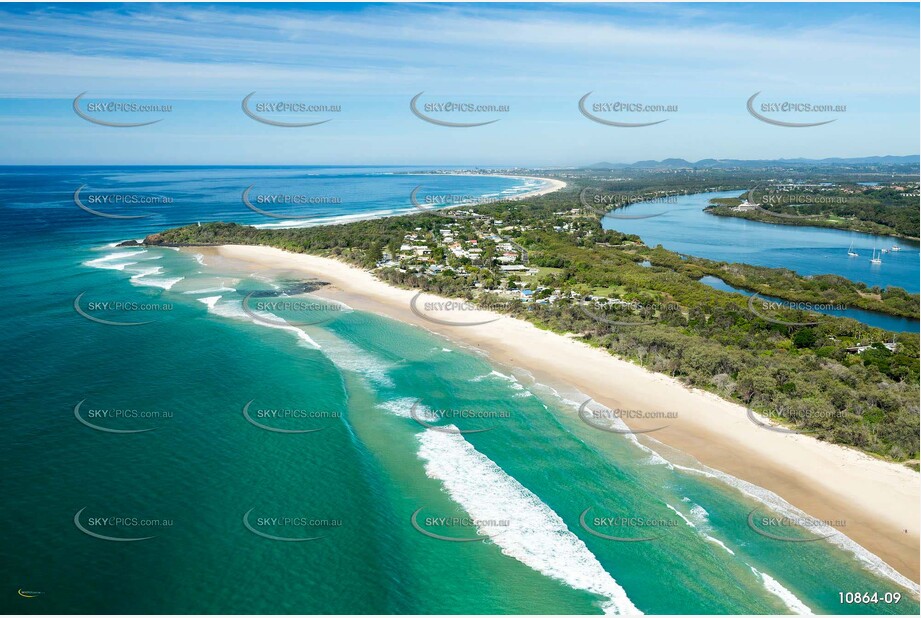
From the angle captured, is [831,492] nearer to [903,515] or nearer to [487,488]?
[903,515]
